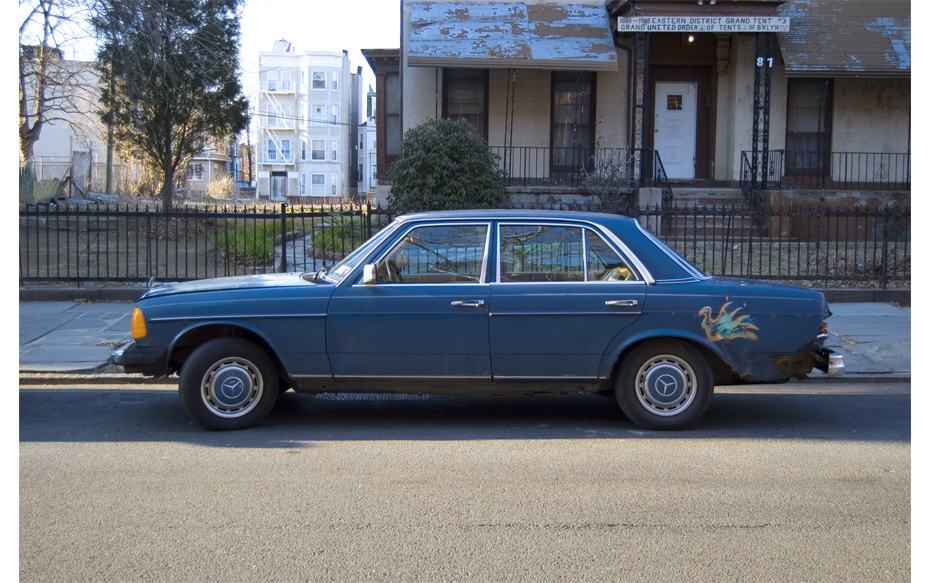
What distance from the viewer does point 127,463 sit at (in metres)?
5.68

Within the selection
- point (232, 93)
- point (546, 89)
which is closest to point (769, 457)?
point (546, 89)

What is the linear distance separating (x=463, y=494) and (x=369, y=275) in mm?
1983

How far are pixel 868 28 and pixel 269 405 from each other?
1722 centimetres

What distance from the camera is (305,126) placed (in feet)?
192

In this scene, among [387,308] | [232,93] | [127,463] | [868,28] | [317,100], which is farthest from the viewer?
[317,100]

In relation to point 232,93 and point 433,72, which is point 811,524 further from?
point 232,93

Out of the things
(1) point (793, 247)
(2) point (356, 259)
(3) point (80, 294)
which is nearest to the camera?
(2) point (356, 259)

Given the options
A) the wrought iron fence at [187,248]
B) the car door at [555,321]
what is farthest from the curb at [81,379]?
the car door at [555,321]

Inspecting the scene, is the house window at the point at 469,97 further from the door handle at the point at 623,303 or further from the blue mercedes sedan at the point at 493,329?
the door handle at the point at 623,303

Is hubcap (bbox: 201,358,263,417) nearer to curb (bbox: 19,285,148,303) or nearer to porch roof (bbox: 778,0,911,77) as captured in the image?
curb (bbox: 19,285,148,303)

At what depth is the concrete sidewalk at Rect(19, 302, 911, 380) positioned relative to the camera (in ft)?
29.3

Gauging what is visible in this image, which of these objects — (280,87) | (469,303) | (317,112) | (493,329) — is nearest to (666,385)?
(493,329)

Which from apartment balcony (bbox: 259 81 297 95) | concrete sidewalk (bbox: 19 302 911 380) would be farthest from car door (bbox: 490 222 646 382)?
apartment balcony (bbox: 259 81 297 95)

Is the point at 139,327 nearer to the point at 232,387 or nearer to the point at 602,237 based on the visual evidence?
the point at 232,387
